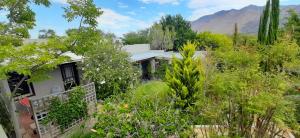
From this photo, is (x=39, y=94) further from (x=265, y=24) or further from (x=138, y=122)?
(x=265, y=24)

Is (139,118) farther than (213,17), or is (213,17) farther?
(213,17)

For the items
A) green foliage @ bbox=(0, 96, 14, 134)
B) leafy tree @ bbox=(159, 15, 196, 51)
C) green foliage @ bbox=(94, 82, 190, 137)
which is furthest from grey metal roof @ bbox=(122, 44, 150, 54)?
green foliage @ bbox=(94, 82, 190, 137)

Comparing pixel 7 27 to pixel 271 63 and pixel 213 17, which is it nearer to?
pixel 271 63

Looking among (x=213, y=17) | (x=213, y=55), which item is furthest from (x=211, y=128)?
(x=213, y=17)

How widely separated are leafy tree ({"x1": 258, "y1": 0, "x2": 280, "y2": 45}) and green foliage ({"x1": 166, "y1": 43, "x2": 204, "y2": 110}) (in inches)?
411

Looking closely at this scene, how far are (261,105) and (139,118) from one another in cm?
304

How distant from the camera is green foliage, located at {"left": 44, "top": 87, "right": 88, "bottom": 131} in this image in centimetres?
880

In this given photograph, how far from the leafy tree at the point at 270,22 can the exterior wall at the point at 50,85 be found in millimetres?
16848

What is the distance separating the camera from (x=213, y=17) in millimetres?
179750

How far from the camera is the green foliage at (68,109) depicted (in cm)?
880

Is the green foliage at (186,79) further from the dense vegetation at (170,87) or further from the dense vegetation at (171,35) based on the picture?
the dense vegetation at (171,35)

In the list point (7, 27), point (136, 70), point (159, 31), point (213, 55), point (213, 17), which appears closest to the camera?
point (7, 27)

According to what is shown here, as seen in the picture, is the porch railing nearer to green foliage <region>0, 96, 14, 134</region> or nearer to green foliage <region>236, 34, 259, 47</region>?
green foliage <region>0, 96, 14, 134</region>

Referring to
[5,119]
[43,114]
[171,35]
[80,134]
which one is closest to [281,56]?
[80,134]
